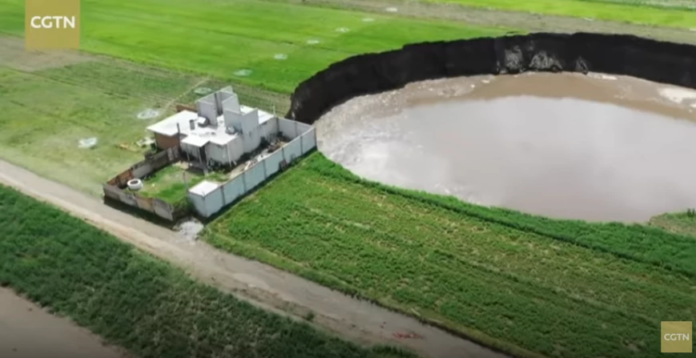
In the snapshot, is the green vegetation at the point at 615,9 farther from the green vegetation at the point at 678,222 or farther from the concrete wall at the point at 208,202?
the concrete wall at the point at 208,202

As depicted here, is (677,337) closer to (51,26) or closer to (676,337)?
(676,337)

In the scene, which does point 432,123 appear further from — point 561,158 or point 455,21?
point 455,21

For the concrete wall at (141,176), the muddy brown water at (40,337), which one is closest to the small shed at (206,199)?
the concrete wall at (141,176)

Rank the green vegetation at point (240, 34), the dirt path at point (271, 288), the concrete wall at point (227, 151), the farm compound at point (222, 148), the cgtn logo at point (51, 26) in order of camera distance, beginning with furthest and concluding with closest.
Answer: the cgtn logo at point (51, 26)
the green vegetation at point (240, 34)
the concrete wall at point (227, 151)
the farm compound at point (222, 148)
the dirt path at point (271, 288)

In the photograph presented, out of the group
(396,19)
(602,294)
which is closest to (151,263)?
(602,294)

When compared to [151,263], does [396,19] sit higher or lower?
higher

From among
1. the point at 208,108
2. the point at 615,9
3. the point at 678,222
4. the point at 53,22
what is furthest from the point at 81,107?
the point at 615,9
